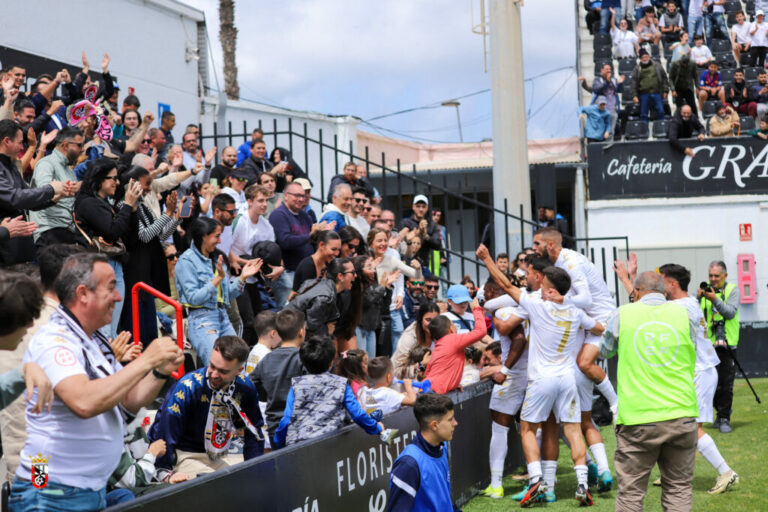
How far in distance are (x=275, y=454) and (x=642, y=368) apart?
9.35 ft

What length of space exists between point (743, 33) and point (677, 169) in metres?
4.81

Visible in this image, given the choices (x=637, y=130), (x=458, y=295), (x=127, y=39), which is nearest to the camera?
(x=458, y=295)

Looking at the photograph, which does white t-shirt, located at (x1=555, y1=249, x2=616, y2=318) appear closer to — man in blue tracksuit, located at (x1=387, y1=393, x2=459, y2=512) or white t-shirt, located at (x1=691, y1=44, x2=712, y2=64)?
man in blue tracksuit, located at (x1=387, y1=393, x2=459, y2=512)

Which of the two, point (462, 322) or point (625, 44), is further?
point (625, 44)

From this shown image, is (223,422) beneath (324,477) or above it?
above

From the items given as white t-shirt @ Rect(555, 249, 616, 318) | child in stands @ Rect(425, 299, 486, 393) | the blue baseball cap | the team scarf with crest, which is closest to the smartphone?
the blue baseball cap

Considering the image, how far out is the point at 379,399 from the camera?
25.2 feet

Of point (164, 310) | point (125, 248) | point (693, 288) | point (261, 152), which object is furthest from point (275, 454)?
point (693, 288)

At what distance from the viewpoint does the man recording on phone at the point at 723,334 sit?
12211 mm

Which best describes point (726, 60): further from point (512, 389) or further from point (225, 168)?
point (512, 389)

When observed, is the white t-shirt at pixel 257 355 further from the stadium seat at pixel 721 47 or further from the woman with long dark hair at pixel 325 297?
the stadium seat at pixel 721 47

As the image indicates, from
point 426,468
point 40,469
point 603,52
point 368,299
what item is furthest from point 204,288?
point 603,52

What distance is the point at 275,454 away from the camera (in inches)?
218

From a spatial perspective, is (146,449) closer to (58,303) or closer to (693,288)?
(58,303)
